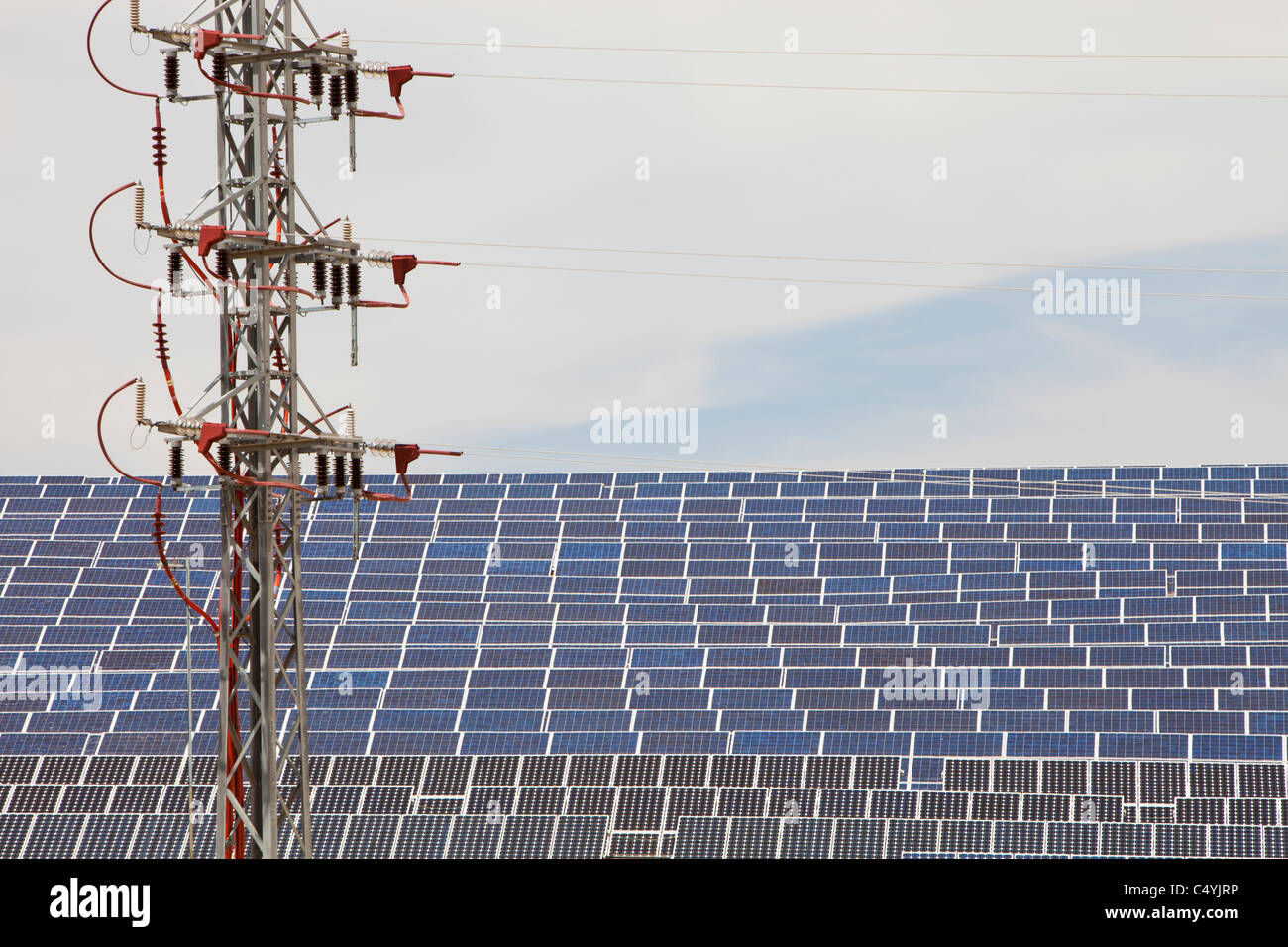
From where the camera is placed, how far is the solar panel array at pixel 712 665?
116 feet

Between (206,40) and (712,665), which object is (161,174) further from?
(712,665)

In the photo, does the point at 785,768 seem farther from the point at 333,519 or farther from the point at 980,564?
the point at 333,519

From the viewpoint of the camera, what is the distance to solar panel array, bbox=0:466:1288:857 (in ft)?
116

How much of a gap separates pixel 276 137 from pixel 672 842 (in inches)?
759

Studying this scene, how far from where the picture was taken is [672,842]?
34.8m

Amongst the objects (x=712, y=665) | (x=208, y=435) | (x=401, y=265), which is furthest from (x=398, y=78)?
(x=712, y=665)

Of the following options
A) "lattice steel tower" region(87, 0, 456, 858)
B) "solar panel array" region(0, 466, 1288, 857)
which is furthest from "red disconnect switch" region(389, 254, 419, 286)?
"solar panel array" region(0, 466, 1288, 857)

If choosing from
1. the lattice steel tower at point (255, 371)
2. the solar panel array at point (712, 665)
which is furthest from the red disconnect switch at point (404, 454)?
the solar panel array at point (712, 665)

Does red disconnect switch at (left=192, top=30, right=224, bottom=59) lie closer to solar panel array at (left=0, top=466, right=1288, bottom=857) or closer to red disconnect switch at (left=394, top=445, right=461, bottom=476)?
red disconnect switch at (left=394, top=445, right=461, bottom=476)

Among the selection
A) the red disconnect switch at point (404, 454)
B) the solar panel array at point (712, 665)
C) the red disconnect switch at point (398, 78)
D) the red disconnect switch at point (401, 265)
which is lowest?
the solar panel array at point (712, 665)

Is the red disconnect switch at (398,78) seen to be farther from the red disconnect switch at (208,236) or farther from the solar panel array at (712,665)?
the solar panel array at (712,665)

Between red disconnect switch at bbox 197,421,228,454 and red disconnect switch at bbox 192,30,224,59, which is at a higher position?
red disconnect switch at bbox 192,30,224,59
